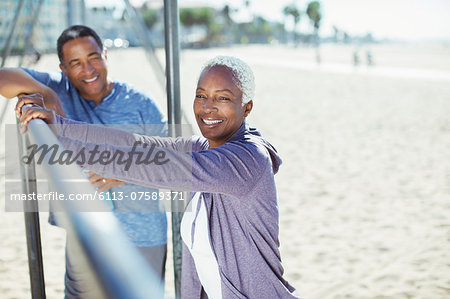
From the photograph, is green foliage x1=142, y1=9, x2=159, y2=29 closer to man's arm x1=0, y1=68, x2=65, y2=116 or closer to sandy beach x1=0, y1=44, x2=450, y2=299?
sandy beach x1=0, y1=44, x2=450, y2=299

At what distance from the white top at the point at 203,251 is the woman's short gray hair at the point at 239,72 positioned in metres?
0.38

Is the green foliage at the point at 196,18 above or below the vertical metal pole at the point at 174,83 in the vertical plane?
above

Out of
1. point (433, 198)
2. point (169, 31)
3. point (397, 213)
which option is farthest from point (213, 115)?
point (433, 198)

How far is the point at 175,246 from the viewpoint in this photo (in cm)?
225

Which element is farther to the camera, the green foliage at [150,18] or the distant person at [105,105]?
the green foliage at [150,18]

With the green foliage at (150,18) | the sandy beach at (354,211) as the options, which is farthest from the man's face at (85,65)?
the green foliage at (150,18)

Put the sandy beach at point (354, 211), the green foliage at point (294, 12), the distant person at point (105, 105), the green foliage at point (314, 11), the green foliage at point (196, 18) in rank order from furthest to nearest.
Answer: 1. the green foliage at point (294, 12)
2. the green foliage at point (314, 11)
3. the green foliage at point (196, 18)
4. the sandy beach at point (354, 211)
5. the distant person at point (105, 105)

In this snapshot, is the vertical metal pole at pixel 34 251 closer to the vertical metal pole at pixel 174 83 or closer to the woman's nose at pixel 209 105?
the woman's nose at pixel 209 105

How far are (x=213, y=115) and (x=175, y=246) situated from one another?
1.02 m

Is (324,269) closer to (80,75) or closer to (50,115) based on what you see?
(80,75)

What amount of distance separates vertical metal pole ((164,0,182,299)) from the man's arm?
0.54m

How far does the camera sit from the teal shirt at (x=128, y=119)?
2084 millimetres

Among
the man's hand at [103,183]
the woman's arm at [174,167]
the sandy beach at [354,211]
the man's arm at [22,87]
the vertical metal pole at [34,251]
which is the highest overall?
the man's arm at [22,87]

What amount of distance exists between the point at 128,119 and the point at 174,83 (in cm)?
29
